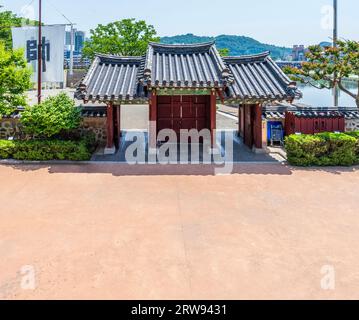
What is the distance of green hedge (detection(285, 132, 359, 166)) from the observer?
42.3 ft

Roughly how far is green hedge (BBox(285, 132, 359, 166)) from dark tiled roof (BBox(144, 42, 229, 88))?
371 centimetres

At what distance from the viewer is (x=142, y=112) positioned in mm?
27828

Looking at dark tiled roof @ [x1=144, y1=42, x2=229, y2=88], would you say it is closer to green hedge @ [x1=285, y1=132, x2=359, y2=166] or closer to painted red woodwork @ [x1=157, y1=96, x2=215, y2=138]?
painted red woodwork @ [x1=157, y1=96, x2=215, y2=138]

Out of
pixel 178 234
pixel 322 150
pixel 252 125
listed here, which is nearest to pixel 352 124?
pixel 322 150

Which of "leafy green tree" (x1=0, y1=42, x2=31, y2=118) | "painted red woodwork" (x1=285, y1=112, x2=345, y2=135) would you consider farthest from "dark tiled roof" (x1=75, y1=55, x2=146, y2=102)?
"painted red woodwork" (x1=285, y1=112, x2=345, y2=135)

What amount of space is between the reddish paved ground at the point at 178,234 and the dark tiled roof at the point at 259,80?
353 centimetres

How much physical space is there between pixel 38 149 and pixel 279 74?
10492 millimetres

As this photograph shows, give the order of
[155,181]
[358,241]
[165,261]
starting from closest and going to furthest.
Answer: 1. [165,261]
2. [358,241]
3. [155,181]

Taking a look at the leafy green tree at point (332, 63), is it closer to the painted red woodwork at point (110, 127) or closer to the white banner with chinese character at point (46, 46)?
the painted red woodwork at point (110, 127)

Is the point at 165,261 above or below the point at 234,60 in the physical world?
below

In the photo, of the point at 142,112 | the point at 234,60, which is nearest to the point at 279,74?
the point at 234,60
